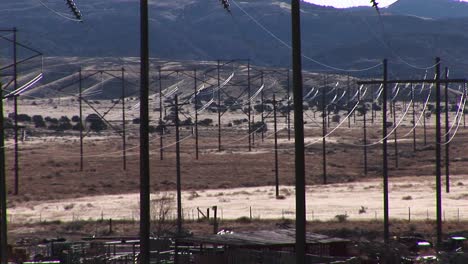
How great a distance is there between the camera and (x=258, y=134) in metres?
152

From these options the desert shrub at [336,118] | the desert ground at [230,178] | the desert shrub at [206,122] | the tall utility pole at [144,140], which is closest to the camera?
the tall utility pole at [144,140]

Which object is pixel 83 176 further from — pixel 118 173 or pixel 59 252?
pixel 59 252

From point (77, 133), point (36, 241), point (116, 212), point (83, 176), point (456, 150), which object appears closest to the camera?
point (36, 241)

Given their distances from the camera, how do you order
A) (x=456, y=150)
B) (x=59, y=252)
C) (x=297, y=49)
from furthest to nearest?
(x=456, y=150), (x=59, y=252), (x=297, y=49)

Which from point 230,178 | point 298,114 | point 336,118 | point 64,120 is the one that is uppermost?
point 336,118

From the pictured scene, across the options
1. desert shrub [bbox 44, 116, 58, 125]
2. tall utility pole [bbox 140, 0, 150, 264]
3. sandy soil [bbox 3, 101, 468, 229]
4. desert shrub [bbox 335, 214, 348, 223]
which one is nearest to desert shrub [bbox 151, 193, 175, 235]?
sandy soil [bbox 3, 101, 468, 229]

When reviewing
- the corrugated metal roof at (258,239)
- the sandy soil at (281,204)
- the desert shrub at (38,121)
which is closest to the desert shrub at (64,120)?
the desert shrub at (38,121)

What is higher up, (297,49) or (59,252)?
(297,49)

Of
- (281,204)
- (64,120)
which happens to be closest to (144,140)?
(281,204)

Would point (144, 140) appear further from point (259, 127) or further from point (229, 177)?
point (259, 127)

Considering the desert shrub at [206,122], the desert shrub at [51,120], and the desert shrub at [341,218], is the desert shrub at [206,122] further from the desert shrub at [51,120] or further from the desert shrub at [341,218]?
the desert shrub at [341,218]

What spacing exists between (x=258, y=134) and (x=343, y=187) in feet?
213

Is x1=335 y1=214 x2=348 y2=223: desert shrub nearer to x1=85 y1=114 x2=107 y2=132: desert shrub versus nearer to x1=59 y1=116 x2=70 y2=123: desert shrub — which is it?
x1=85 y1=114 x2=107 y2=132: desert shrub

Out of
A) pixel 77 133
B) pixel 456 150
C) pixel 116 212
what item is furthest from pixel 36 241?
pixel 77 133
